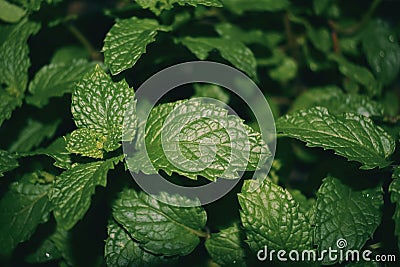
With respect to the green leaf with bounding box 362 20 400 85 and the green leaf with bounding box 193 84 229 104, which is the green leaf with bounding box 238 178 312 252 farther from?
the green leaf with bounding box 362 20 400 85

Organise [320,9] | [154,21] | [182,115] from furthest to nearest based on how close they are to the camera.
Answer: [320,9]
[154,21]
[182,115]

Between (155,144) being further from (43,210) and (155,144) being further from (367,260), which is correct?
(367,260)

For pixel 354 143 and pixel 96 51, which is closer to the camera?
pixel 354 143

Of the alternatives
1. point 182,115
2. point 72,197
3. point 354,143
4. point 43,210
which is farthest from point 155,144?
point 354,143

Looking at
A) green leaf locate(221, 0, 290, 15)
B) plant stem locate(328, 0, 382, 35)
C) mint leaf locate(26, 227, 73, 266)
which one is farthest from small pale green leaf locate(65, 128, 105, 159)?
plant stem locate(328, 0, 382, 35)

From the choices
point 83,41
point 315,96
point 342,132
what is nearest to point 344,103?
point 315,96

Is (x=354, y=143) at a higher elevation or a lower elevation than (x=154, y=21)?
lower
